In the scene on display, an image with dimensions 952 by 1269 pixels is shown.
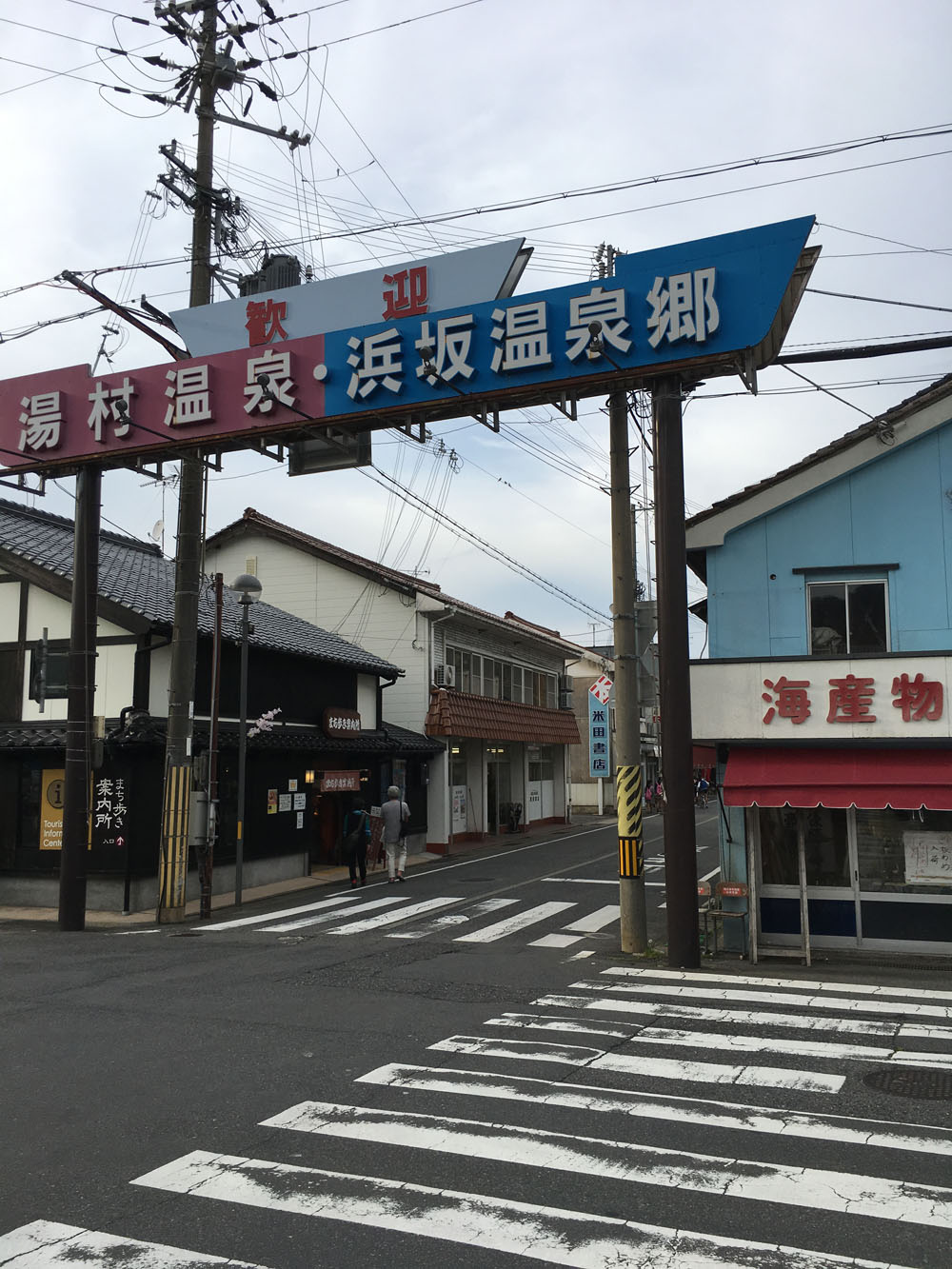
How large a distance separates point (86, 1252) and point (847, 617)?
11887mm

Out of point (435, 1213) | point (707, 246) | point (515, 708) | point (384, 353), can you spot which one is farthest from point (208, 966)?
point (515, 708)

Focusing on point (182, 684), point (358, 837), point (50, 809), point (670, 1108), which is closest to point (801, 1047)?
point (670, 1108)

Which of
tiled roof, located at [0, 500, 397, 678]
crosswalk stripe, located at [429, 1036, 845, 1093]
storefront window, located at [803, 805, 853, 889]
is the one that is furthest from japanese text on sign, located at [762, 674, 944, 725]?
tiled roof, located at [0, 500, 397, 678]

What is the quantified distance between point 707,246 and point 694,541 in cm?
407

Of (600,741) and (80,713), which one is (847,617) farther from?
(600,741)

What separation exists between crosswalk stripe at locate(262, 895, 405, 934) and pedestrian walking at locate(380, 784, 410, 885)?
2138 millimetres

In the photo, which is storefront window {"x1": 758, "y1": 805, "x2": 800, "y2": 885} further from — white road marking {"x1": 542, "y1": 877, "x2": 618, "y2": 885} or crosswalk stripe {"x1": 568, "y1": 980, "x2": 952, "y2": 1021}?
white road marking {"x1": 542, "y1": 877, "x2": 618, "y2": 885}

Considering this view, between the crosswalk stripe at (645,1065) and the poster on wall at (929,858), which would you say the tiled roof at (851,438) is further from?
the crosswalk stripe at (645,1065)

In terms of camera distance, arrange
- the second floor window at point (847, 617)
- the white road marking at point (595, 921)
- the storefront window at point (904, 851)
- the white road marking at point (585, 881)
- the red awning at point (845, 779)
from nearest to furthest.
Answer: the red awning at point (845, 779) → the storefront window at point (904, 851) → the second floor window at point (847, 617) → the white road marking at point (595, 921) → the white road marking at point (585, 881)

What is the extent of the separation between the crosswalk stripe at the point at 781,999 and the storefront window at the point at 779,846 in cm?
266

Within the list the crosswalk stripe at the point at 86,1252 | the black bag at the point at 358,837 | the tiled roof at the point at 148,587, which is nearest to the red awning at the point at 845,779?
the crosswalk stripe at the point at 86,1252

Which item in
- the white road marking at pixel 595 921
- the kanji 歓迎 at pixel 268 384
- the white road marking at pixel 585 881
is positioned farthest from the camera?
the white road marking at pixel 585 881

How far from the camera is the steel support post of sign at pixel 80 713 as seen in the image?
54.6 ft

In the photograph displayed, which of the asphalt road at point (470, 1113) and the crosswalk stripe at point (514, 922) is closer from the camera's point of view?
the asphalt road at point (470, 1113)
